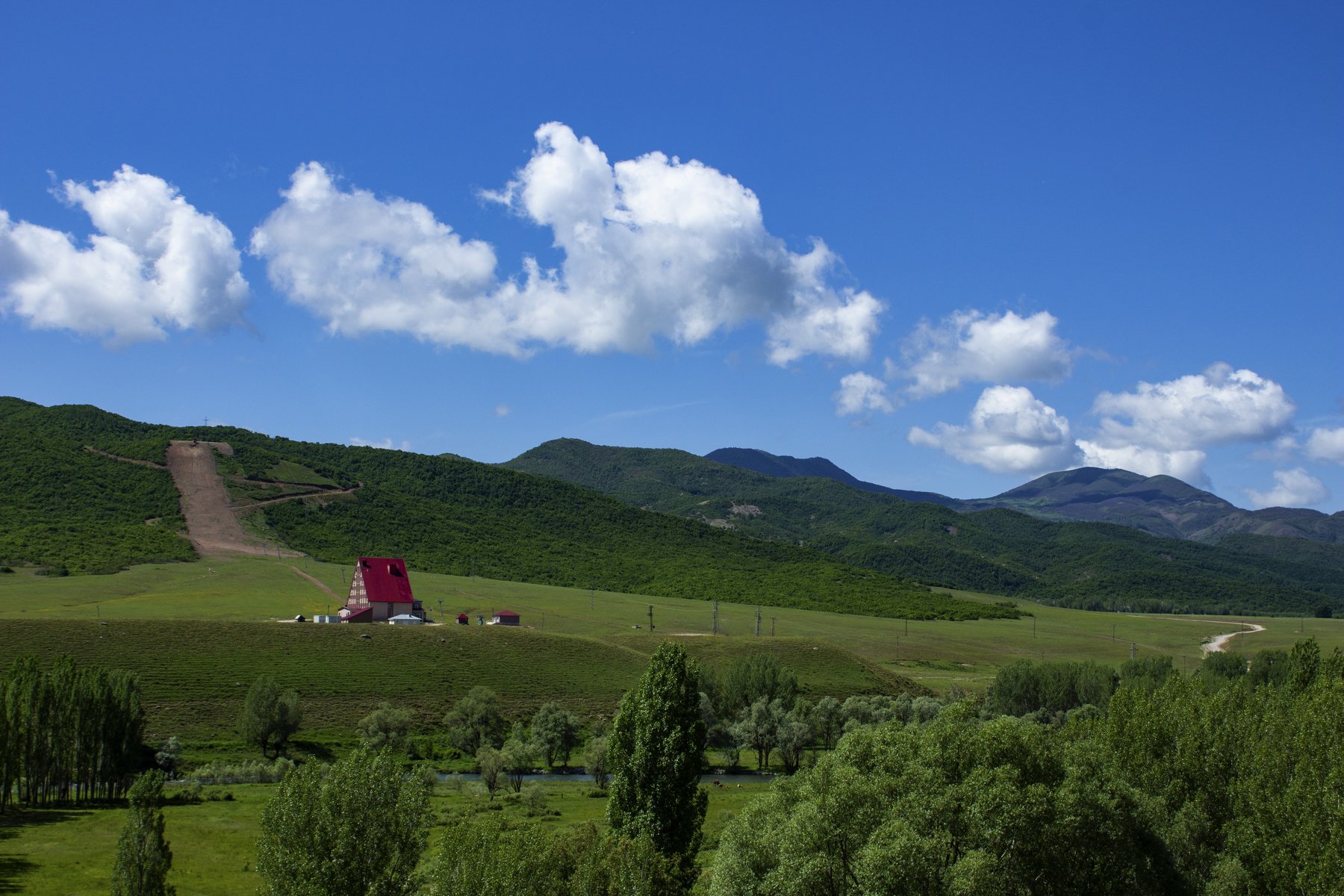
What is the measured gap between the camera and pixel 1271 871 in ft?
124

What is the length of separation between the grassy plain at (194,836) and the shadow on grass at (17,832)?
4cm

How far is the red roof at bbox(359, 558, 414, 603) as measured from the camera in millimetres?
122375

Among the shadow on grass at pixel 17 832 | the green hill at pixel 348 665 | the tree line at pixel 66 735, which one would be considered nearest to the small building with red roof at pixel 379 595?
the green hill at pixel 348 665

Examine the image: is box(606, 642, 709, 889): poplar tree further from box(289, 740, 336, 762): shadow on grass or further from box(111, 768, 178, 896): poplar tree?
box(289, 740, 336, 762): shadow on grass

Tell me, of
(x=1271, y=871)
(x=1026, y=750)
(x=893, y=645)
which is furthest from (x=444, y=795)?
(x=893, y=645)

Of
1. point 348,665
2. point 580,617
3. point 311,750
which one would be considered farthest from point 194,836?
point 580,617

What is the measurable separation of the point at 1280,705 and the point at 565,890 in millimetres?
37328

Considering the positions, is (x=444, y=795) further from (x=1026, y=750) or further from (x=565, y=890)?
(x=1026, y=750)

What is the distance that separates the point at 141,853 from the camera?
32094 mm

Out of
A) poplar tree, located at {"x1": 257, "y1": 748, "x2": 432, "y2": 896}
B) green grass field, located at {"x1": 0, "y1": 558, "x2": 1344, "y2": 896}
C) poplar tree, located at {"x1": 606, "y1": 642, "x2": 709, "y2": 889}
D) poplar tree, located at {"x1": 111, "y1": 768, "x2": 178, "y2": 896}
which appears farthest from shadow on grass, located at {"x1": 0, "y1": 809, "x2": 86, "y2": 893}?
poplar tree, located at {"x1": 606, "y1": 642, "x2": 709, "y2": 889}

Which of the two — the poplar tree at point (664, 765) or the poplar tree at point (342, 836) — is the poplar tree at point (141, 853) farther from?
the poplar tree at point (664, 765)

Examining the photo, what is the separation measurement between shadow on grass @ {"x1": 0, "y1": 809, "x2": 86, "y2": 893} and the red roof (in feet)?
207

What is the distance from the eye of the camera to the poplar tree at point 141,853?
31.8 m

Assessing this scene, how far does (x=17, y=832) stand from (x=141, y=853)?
2697 cm
